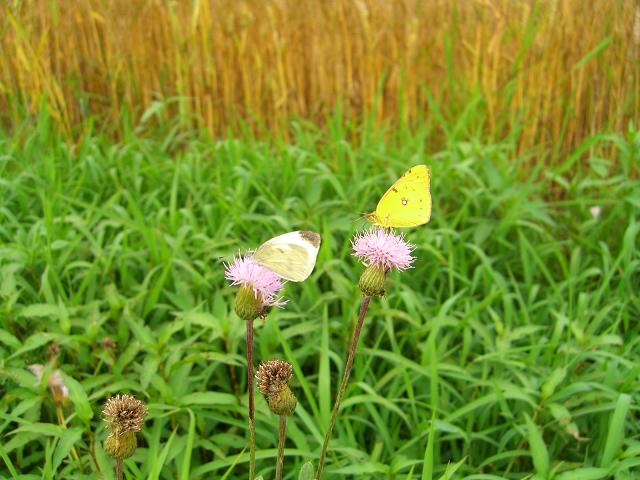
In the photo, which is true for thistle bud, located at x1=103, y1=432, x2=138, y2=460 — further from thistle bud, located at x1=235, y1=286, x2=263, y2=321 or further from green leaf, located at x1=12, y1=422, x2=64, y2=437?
green leaf, located at x1=12, y1=422, x2=64, y2=437

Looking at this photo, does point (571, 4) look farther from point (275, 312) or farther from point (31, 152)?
point (31, 152)

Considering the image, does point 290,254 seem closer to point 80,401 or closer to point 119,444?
point 119,444

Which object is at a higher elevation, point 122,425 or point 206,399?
point 122,425

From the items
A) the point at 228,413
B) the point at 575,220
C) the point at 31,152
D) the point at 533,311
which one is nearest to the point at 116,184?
the point at 31,152

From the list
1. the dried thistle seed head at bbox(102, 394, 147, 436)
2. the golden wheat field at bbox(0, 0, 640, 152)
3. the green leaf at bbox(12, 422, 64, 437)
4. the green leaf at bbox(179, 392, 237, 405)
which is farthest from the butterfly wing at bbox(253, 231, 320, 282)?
the golden wheat field at bbox(0, 0, 640, 152)

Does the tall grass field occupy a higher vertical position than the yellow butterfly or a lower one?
lower

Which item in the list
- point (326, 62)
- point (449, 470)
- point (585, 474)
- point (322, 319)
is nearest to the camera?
point (449, 470)

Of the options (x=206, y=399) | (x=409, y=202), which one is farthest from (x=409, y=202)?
(x=206, y=399)
